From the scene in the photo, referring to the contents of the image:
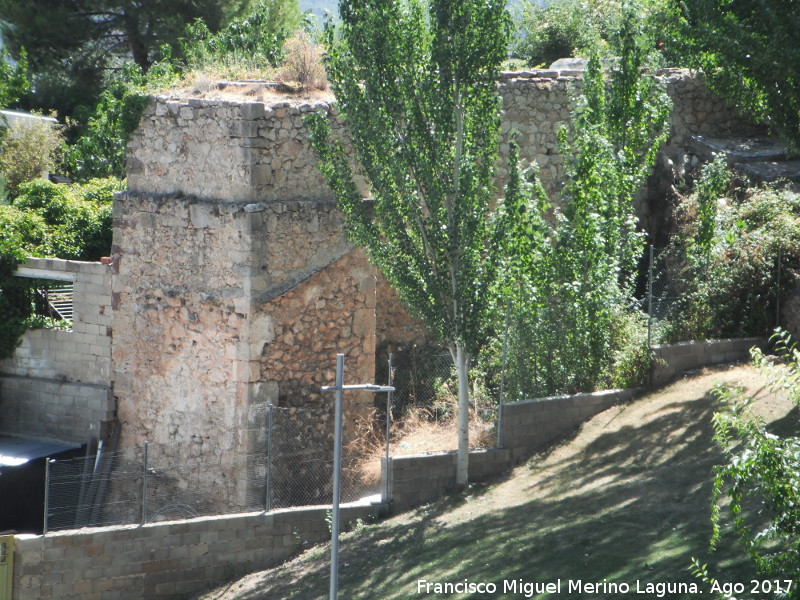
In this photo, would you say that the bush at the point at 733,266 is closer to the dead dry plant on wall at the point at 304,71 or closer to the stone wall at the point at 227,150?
the stone wall at the point at 227,150

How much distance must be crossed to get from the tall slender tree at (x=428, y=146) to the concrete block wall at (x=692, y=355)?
293cm

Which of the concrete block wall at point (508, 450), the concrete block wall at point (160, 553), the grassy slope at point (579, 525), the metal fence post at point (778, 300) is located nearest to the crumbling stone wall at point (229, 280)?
the concrete block wall at point (160, 553)

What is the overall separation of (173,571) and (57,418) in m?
4.49

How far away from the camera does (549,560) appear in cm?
902

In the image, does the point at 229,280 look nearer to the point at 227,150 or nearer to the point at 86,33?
the point at 227,150

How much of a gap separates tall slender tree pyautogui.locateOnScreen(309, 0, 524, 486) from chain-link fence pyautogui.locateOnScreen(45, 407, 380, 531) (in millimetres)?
2081

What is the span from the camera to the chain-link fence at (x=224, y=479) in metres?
12.0

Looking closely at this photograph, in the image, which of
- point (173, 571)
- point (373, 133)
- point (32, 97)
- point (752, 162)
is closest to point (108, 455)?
point (173, 571)

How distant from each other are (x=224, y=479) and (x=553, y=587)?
5.21m

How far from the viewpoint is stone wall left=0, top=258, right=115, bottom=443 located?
14.0 m

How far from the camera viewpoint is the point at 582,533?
951 cm

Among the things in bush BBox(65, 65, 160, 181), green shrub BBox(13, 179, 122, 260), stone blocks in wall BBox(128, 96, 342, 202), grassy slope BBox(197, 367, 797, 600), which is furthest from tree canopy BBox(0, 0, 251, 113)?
grassy slope BBox(197, 367, 797, 600)

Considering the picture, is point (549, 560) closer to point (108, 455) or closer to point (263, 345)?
point (263, 345)

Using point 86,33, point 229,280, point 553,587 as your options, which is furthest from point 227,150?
point 86,33
